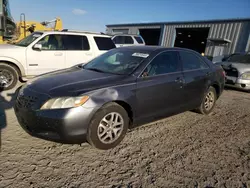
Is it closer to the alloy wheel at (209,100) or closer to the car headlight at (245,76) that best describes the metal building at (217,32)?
the car headlight at (245,76)

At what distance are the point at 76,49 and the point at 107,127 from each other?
15.2 feet

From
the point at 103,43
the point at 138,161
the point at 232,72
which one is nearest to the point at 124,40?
the point at 103,43

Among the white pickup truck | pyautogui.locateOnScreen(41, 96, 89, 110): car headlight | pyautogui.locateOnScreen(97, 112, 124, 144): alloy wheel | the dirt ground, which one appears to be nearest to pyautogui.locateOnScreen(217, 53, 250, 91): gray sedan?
the dirt ground

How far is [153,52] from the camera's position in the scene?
361 cm

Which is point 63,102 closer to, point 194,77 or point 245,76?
point 194,77

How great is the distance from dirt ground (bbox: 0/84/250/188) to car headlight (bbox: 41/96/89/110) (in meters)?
0.69

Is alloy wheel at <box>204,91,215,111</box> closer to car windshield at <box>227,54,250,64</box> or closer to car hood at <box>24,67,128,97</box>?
car hood at <box>24,67,128,97</box>

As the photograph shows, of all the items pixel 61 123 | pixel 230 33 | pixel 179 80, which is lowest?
pixel 61 123

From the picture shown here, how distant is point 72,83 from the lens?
9.73 feet

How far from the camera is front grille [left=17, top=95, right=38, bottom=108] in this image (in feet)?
8.94

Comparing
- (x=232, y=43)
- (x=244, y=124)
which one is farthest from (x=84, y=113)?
(x=232, y=43)

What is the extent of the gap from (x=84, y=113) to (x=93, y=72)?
1.10 meters

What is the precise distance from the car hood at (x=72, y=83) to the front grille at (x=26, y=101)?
0.14 m

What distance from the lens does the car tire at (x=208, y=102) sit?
460 centimetres
